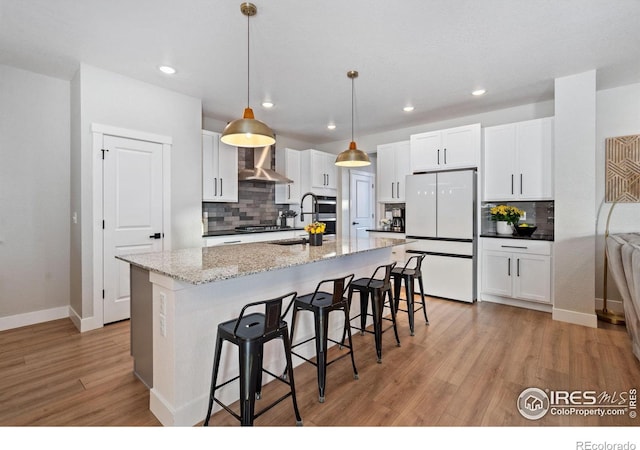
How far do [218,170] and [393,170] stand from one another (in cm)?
279

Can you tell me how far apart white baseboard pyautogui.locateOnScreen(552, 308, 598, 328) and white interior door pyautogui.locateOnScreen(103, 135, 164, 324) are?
4.67 m

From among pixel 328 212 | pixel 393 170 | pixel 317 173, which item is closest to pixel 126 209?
pixel 317 173

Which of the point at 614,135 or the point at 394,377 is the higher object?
the point at 614,135

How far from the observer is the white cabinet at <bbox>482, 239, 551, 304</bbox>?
3.78 meters

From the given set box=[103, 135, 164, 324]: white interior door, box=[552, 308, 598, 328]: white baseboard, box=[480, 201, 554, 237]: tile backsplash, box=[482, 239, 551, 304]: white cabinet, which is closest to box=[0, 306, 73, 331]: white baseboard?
box=[103, 135, 164, 324]: white interior door

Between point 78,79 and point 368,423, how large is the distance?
409 centimetres

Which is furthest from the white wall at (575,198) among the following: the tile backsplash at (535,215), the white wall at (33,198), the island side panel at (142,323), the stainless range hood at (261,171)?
the white wall at (33,198)

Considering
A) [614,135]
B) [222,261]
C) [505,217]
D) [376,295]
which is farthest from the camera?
[505,217]

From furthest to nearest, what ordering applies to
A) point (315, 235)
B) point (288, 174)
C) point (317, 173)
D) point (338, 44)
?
point (317, 173) → point (288, 174) → point (315, 235) → point (338, 44)

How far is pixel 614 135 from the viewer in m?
3.75

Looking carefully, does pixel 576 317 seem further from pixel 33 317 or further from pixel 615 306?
pixel 33 317

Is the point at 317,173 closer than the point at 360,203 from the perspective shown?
Yes

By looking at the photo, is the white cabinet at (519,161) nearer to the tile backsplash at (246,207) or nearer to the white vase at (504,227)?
the white vase at (504,227)

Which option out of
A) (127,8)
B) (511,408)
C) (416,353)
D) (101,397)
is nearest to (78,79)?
(127,8)
